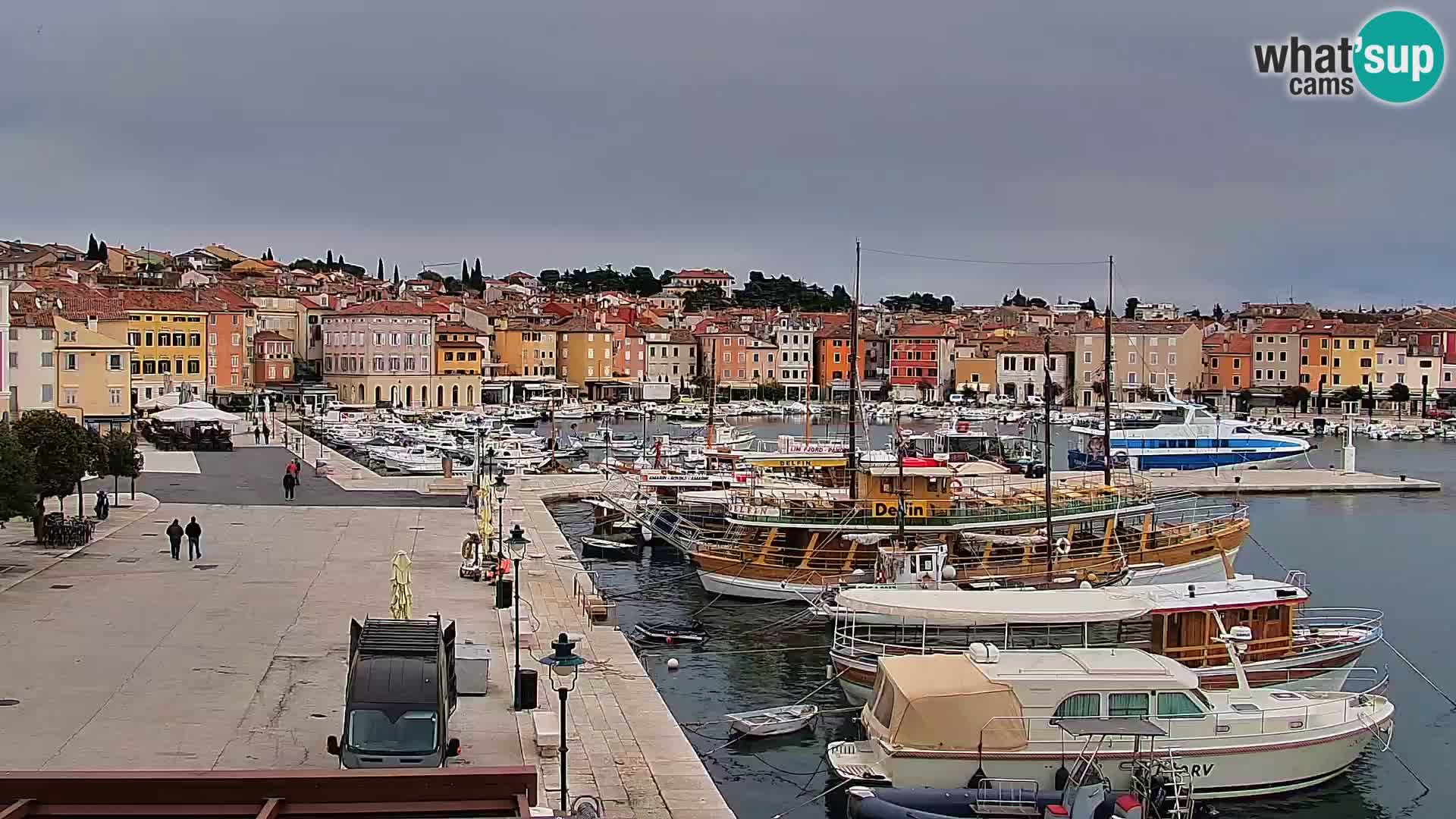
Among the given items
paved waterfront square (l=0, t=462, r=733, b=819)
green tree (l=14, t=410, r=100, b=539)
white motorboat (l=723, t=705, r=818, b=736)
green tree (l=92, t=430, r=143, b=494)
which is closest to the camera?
paved waterfront square (l=0, t=462, r=733, b=819)

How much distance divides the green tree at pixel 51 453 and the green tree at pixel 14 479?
2209 mm

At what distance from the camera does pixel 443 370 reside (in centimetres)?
9988

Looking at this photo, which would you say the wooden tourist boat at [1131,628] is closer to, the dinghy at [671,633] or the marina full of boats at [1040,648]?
the marina full of boats at [1040,648]

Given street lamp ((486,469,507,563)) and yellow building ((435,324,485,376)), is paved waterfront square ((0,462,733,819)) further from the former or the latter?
yellow building ((435,324,485,376))

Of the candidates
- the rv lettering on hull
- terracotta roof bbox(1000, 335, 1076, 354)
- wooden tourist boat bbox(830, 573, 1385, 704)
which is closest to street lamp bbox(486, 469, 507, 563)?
the rv lettering on hull

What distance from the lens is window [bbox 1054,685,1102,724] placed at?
48.6ft

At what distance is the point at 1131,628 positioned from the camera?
1919cm

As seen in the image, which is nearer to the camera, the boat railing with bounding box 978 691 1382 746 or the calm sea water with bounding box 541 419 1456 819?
the boat railing with bounding box 978 691 1382 746

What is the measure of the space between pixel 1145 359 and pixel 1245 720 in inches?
3820

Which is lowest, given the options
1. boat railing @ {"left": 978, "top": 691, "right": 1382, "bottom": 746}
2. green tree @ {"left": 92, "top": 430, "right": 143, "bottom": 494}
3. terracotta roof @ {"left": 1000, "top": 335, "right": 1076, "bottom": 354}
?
boat railing @ {"left": 978, "top": 691, "right": 1382, "bottom": 746}

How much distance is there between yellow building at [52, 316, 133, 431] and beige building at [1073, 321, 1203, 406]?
234 ft

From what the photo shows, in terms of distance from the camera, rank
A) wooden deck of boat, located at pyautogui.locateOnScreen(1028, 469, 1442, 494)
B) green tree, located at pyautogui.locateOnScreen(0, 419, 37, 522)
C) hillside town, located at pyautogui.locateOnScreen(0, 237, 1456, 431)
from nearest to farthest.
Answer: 1. green tree, located at pyautogui.locateOnScreen(0, 419, 37, 522)
2. wooden deck of boat, located at pyautogui.locateOnScreen(1028, 469, 1442, 494)
3. hillside town, located at pyautogui.locateOnScreen(0, 237, 1456, 431)

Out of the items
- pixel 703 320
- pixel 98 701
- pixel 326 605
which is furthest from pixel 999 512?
pixel 703 320

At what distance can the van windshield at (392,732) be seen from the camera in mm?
12578
